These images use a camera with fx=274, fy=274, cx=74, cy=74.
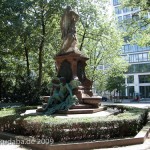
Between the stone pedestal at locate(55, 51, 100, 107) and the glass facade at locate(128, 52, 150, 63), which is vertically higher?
the glass facade at locate(128, 52, 150, 63)

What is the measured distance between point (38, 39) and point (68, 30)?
10098mm

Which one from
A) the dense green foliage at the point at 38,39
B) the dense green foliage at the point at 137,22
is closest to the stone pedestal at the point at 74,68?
the dense green foliage at the point at 38,39

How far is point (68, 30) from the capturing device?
15.8 metres

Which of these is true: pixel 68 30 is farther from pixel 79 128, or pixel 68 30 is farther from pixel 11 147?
pixel 11 147

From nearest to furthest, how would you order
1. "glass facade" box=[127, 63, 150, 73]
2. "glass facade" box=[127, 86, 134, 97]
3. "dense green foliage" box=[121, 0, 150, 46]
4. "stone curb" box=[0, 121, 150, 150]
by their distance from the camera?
"stone curb" box=[0, 121, 150, 150] → "dense green foliage" box=[121, 0, 150, 46] → "glass facade" box=[127, 63, 150, 73] → "glass facade" box=[127, 86, 134, 97]

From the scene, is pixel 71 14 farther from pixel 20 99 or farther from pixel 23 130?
pixel 20 99

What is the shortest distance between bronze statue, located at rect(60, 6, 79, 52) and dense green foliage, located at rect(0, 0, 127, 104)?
25.7 feet

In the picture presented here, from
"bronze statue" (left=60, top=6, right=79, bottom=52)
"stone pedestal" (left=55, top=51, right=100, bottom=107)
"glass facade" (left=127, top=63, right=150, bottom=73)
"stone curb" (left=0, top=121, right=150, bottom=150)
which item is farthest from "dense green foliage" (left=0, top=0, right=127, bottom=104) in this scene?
"glass facade" (left=127, top=63, right=150, bottom=73)

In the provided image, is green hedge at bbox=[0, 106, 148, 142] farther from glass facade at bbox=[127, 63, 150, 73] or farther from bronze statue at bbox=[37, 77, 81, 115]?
glass facade at bbox=[127, 63, 150, 73]

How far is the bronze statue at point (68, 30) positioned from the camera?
15.4 meters

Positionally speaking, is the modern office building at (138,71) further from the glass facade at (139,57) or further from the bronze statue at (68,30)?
the bronze statue at (68,30)

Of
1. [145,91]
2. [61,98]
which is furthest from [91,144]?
[145,91]

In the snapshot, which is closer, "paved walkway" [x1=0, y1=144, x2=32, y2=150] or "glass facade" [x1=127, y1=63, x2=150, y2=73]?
"paved walkway" [x1=0, y1=144, x2=32, y2=150]

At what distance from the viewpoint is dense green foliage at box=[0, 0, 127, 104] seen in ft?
78.0
